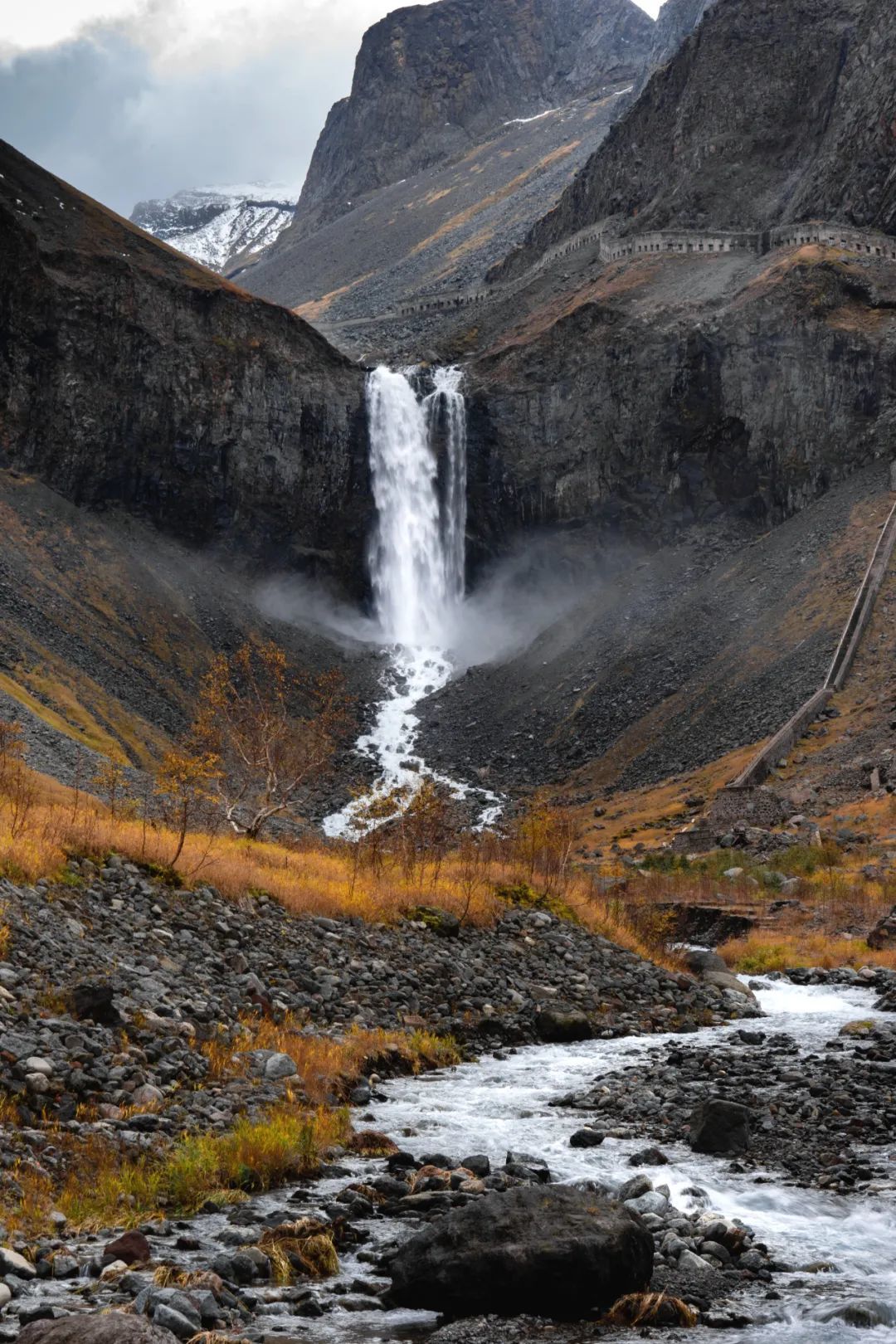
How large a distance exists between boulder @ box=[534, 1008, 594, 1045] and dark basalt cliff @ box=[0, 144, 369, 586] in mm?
57936

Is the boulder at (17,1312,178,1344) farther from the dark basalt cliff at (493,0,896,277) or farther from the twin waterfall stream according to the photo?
the dark basalt cliff at (493,0,896,277)

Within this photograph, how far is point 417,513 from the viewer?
3017 inches

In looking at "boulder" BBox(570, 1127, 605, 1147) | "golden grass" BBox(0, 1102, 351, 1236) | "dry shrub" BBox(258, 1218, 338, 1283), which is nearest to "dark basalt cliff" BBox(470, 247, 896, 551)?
"boulder" BBox(570, 1127, 605, 1147)

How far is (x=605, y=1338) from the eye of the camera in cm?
678

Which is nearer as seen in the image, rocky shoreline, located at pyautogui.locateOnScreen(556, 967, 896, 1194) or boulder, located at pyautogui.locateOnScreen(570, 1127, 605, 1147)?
rocky shoreline, located at pyautogui.locateOnScreen(556, 967, 896, 1194)

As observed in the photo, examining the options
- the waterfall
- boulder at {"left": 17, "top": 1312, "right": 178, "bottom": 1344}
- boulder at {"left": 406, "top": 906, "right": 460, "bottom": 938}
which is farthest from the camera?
the waterfall

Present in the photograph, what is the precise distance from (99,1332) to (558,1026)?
10646 mm

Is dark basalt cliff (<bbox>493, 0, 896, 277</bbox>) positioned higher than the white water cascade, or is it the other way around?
dark basalt cliff (<bbox>493, 0, 896, 277</bbox>)

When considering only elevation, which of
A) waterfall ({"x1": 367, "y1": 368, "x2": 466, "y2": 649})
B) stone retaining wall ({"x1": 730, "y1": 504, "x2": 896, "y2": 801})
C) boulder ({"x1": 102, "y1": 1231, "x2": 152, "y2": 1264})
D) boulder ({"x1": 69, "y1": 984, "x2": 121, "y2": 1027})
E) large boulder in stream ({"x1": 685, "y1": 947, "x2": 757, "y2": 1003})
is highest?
waterfall ({"x1": 367, "y1": 368, "x2": 466, "y2": 649})

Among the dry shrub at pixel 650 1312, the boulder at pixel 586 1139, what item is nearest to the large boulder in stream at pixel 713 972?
the boulder at pixel 586 1139

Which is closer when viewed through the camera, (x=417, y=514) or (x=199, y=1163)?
(x=199, y=1163)

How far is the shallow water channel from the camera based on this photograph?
691cm

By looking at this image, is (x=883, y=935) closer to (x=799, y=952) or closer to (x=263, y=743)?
(x=799, y=952)

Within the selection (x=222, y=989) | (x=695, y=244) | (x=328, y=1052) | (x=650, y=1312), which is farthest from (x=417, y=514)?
(x=650, y=1312)
